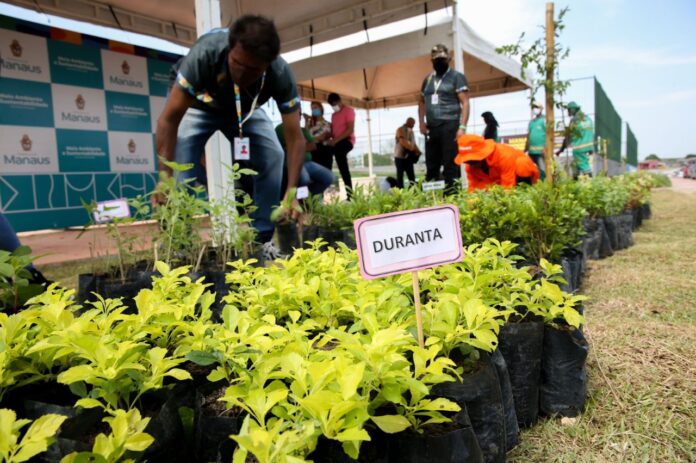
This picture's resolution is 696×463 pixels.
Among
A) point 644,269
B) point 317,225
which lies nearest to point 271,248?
point 317,225

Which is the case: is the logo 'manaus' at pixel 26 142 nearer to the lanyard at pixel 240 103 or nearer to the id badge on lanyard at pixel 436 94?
the lanyard at pixel 240 103

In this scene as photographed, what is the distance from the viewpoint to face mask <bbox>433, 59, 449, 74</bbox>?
455 centimetres

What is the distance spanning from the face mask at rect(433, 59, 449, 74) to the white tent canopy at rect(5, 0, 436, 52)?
1110mm

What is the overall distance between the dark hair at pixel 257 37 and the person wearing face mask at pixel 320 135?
375 cm

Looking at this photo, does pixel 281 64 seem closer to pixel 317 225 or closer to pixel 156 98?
pixel 317 225

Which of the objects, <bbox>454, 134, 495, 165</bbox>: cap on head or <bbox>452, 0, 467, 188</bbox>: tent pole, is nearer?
<bbox>454, 134, 495, 165</bbox>: cap on head

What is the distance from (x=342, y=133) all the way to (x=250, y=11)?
186 centimetres

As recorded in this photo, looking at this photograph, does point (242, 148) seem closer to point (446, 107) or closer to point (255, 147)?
point (255, 147)

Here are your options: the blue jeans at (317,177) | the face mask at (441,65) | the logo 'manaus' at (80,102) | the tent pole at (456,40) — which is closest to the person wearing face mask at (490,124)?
the tent pole at (456,40)

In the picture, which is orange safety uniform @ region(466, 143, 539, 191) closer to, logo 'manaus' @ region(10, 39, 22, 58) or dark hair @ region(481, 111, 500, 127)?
dark hair @ region(481, 111, 500, 127)

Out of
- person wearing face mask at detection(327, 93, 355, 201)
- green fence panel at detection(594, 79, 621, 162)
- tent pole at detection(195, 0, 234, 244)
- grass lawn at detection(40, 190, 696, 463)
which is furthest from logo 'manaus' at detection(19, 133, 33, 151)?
green fence panel at detection(594, 79, 621, 162)

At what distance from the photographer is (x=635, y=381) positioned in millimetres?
1384

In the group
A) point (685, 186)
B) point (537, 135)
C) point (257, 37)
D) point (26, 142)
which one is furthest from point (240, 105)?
point (685, 186)

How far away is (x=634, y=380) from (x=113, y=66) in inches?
252
